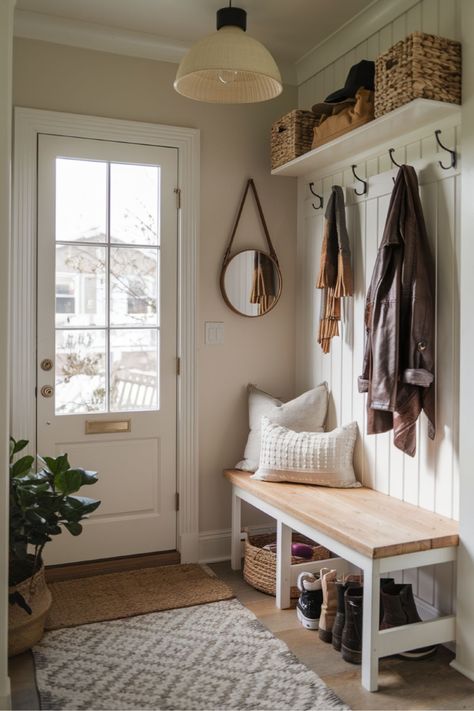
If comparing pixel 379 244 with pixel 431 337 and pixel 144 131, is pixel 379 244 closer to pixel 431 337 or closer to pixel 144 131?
pixel 431 337

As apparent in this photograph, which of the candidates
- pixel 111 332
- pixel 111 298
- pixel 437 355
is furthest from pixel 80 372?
pixel 437 355

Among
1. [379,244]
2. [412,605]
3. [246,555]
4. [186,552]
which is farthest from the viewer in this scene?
[186,552]

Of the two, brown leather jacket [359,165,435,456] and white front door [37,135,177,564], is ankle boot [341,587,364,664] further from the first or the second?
white front door [37,135,177,564]

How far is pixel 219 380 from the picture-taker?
356 centimetres

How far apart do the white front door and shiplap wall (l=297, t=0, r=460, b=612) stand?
0.73 meters

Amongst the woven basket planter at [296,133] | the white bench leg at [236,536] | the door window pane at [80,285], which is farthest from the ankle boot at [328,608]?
the woven basket planter at [296,133]

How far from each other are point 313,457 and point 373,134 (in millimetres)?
1426

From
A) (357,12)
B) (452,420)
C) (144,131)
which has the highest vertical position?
(357,12)

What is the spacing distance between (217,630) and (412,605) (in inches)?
30.8

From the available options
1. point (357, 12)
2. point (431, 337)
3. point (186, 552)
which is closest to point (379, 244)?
point (431, 337)

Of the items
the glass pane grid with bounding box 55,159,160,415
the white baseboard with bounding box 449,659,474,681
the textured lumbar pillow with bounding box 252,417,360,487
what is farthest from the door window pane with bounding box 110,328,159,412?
the white baseboard with bounding box 449,659,474,681

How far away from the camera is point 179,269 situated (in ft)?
11.3

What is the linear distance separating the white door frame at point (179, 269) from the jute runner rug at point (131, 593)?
0.23m

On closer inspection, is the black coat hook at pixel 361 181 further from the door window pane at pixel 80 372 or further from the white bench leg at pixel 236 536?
the white bench leg at pixel 236 536
